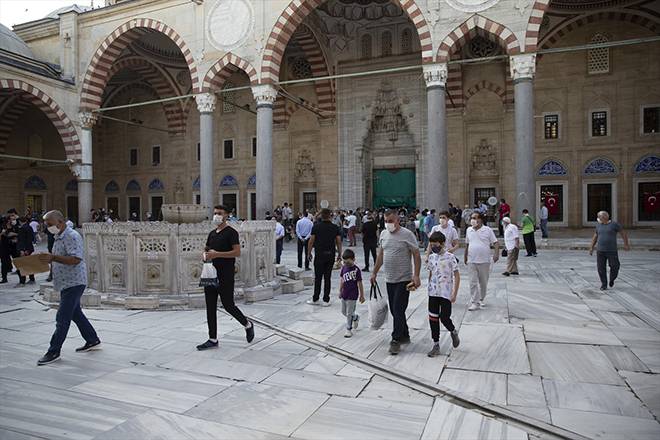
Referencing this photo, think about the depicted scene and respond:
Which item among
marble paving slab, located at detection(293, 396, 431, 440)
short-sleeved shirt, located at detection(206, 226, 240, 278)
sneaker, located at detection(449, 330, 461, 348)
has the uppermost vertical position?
short-sleeved shirt, located at detection(206, 226, 240, 278)

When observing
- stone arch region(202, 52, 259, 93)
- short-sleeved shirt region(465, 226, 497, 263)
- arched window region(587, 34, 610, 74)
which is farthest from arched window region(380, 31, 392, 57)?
short-sleeved shirt region(465, 226, 497, 263)

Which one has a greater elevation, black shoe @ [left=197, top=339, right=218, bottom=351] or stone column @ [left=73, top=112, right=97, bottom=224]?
stone column @ [left=73, top=112, right=97, bottom=224]

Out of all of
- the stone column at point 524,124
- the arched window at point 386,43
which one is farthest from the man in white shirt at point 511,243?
the arched window at point 386,43

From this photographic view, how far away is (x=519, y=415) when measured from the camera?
9.05ft

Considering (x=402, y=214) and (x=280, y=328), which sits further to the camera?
(x=402, y=214)

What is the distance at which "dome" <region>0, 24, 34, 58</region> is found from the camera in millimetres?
17422

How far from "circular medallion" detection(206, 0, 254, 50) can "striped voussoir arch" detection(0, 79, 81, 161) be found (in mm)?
6831

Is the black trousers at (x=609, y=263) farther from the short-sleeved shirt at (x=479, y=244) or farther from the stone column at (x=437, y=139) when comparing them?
the stone column at (x=437, y=139)

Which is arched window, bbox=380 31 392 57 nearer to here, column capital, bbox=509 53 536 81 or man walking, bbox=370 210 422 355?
column capital, bbox=509 53 536 81

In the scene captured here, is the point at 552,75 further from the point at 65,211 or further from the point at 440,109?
the point at 65,211

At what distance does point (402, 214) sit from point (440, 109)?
4.44 metres

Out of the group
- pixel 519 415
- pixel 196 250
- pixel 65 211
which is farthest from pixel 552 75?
pixel 65 211

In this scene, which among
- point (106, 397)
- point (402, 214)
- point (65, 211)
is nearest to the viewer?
point (106, 397)

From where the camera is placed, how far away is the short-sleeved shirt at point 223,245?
165 inches
